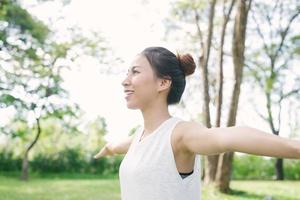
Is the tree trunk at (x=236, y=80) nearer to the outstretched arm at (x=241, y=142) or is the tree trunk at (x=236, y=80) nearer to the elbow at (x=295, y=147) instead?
the outstretched arm at (x=241, y=142)

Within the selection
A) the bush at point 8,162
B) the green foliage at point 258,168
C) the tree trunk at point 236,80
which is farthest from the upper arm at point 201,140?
the green foliage at point 258,168

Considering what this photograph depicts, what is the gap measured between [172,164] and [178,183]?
7 centimetres

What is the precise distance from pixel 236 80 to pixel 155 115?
377 inches

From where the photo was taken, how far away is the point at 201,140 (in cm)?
167

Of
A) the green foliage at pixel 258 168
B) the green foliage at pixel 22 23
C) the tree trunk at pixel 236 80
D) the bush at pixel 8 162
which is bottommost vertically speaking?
Answer: the green foliage at pixel 258 168

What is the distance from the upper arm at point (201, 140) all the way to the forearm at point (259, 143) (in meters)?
0.03

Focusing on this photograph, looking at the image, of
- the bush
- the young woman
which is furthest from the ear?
the bush

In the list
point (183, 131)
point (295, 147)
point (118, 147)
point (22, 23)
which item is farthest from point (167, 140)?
point (22, 23)

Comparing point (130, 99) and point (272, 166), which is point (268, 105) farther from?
point (130, 99)

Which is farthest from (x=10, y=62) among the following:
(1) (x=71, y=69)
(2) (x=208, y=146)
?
(2) (x=208, y=146)

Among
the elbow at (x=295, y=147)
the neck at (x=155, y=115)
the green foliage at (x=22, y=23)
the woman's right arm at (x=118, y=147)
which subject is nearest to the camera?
the elbow at (x=295, y=147)

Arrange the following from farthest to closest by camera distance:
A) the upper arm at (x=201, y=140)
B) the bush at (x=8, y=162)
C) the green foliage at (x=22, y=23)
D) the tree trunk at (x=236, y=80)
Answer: the bush at (x=8, y=162) < the green foliage at (x=22, y=23) < the tree trunk at (x=236, y=80) < the upper arm at (x=201, y=140)

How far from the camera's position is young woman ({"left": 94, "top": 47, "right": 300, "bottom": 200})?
5.08 ft

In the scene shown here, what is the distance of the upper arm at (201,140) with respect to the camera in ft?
5.28
